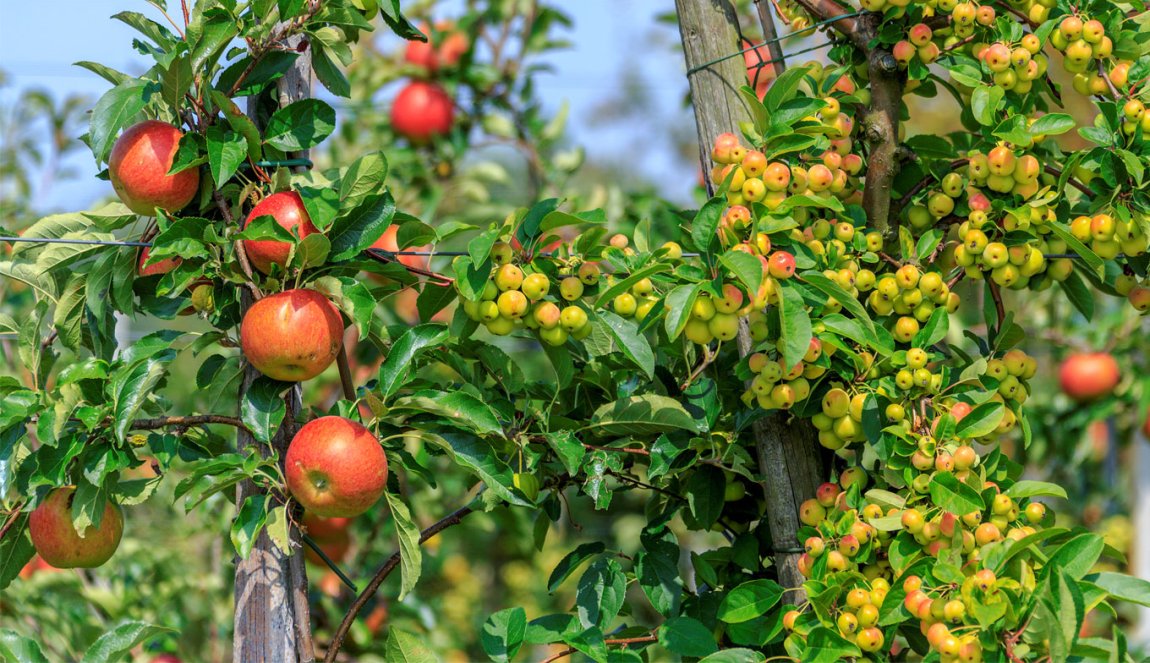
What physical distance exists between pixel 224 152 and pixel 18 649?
57cm

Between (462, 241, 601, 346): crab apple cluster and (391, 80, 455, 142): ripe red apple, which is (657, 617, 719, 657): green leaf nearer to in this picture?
(462, 241, 601, 346): crab apple cluster

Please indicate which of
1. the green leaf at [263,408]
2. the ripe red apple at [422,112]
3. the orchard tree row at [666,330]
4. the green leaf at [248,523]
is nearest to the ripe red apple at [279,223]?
the orchard tree row at [666,330]

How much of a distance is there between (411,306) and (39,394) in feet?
5.32

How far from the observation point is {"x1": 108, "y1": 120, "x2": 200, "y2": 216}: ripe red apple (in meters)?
1.14

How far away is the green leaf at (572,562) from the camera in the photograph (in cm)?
128

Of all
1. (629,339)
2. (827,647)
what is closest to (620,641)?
(827,647)

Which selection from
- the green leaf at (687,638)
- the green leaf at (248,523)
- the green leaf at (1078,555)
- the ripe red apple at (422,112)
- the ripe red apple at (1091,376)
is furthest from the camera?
the ripe red apple at (1091,376)

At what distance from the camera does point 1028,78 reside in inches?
48.4

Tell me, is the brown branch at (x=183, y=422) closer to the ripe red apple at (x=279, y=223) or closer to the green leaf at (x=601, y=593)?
the ripe red apple at (x=279, y=223)

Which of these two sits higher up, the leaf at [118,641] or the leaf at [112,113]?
the leaf at [112,113]

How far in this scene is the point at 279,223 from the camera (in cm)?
112

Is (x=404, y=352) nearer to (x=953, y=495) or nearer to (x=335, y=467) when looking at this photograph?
(x=335, y=467)

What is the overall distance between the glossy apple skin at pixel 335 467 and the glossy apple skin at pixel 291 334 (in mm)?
64

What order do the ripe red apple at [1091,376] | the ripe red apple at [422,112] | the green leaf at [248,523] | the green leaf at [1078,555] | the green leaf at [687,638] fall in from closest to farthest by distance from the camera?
the green leaf at [1078,555]
the green leaf at [248,523]
the green leaf at [687,638]
the ripe red apple at [422,112]
the ripe red apple at [1091,376]
